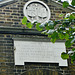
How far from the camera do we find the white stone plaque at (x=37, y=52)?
10219 mm

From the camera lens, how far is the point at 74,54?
19.8ft

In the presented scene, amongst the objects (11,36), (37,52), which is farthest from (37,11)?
(37,52)

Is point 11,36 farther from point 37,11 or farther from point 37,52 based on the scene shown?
point 37,11

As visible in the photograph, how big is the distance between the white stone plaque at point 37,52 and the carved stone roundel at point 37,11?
3.11ft

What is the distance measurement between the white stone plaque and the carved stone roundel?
95 cm

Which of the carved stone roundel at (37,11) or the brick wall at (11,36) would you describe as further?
the carved stone roundel at (37,11)

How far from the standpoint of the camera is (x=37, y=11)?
11.0 metres

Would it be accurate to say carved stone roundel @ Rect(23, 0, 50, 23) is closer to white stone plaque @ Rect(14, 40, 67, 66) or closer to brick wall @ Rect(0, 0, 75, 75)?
brick wall @ Rect(0, 0, 75, 75)

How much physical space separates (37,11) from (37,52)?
1598 millimetres

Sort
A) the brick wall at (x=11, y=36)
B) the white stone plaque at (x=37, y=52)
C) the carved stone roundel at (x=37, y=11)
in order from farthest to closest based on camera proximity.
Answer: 1. the carved stone roundel at (x=37, y=11)
2. the white stone plaque at (x=37, y=52)
3. the brick wall at (x=11, y=36)

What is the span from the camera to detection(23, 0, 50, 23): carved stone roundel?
35.8 feet

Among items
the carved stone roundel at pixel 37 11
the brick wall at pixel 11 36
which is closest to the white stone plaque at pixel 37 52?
the brick wall at pixel 11 36

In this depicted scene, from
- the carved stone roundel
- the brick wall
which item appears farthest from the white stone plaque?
the carved stone roundel

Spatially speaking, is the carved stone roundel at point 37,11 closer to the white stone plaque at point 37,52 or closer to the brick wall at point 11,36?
the brick wall at point 11,36
